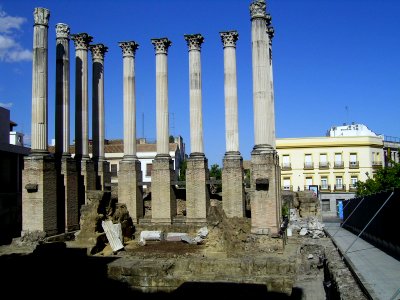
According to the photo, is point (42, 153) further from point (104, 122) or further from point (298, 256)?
point (298, 256)

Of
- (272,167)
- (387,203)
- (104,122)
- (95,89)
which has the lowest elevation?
(387,203)

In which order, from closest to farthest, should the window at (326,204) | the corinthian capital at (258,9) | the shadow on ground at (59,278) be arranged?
the shadow on ground at (59,278) → the corinthian capital at (258,9) → the window at (326,204)

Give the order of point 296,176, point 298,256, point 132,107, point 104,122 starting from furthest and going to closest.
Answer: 1. point 296,176
2. point 104,122
3. point 132,107
4. point 298,256

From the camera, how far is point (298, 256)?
15.9m

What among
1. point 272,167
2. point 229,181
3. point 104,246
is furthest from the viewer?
point 229,181

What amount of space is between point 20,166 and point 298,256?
2617 cm

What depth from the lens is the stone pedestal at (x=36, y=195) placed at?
65.0 ft

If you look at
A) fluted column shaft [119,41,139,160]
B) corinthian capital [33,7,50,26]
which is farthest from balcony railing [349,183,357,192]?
corinthian capital [33,7,50,26]

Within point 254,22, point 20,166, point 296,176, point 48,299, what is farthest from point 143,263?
point 296,176

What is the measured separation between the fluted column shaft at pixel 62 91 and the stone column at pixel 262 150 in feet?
33.4

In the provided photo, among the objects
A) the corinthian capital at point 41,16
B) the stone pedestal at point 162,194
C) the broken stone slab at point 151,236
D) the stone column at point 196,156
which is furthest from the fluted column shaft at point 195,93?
the corinthian capital at point 41,16

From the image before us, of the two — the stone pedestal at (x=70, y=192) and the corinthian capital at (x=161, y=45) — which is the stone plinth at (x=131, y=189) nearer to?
the stone pedestal at (x=70, y=192)

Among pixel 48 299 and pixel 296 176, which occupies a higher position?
pixel 296 176

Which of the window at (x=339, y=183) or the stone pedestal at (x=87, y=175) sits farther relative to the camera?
the window at (x=339, y=183)
